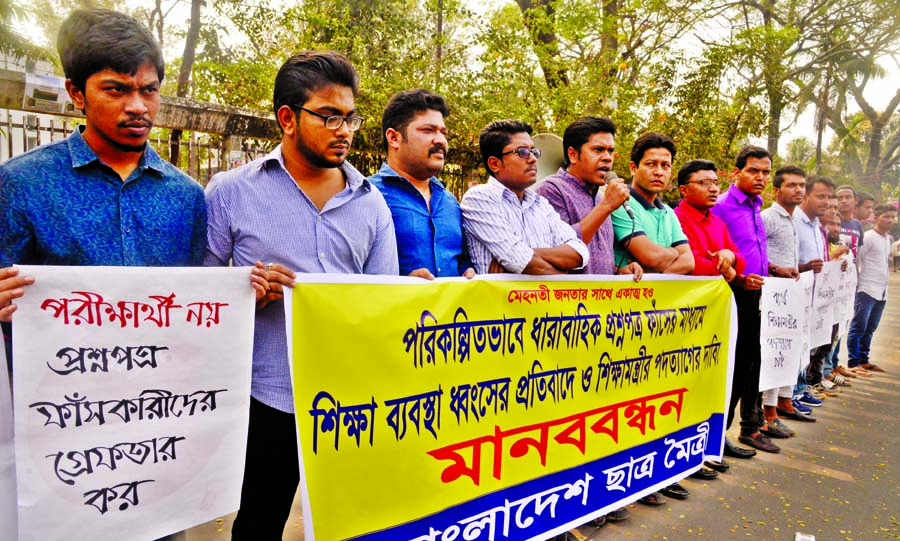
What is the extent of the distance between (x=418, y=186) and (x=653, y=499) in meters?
2.30

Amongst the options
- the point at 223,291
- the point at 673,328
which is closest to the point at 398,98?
the point at 223,291

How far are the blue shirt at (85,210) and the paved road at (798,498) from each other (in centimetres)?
178

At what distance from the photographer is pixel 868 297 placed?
7.52 m

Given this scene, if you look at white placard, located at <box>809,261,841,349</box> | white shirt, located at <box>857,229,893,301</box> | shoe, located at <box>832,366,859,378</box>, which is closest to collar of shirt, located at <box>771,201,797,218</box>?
white placard, located at <box>809,261,841,349</box>

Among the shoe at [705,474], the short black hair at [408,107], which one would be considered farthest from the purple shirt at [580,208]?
the shoe at [705,474]

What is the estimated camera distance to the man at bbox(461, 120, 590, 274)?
9.48 ft

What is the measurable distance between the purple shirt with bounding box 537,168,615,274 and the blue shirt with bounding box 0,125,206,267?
6.89 feet

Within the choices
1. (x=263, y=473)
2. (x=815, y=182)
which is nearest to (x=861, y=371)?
(x=815, y=182)

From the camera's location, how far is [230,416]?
2.00m

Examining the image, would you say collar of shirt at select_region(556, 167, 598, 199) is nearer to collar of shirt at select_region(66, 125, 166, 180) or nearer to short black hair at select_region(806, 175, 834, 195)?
collar of shirt at select_region(66, 125, 166, 180)

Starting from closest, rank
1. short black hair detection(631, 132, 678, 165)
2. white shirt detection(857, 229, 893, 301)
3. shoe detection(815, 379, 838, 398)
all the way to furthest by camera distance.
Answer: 1. short black hair detection(631, 132, 678, 165)
2. shoe detection(815, 379, 838, 398)
3. white shirt detection(857, 229, 893, 301)

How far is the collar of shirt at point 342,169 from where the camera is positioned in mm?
2148

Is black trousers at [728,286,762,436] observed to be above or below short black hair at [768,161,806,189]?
below

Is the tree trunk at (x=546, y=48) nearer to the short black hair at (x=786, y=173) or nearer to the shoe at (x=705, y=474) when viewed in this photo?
the short black hair at (x=786, y=173)
